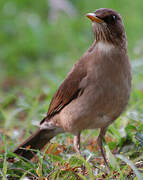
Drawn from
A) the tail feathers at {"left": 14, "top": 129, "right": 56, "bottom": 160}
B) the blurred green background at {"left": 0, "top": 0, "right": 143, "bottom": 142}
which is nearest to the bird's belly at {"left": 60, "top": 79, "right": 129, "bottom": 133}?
the tail feathers at {"left": 14, "top": 129, "right": 56, "bottom": 160}

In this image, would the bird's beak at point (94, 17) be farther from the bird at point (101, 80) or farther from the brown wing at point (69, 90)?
the brown wing at point (69, 90)

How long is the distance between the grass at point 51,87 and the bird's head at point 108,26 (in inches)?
36.3

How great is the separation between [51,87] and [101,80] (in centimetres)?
272

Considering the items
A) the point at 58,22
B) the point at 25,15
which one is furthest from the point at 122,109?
the point at 25,15

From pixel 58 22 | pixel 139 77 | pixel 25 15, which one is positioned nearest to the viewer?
pixel 139 77

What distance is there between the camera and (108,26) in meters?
4.40

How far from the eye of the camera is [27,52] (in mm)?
10477

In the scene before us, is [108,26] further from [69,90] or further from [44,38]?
[44,38]

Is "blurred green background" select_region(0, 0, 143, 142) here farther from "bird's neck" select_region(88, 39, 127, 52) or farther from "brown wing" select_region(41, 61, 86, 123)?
"bird's neck" select_region(88, 39, 127, 52)

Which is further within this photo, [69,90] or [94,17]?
A: [69,90]

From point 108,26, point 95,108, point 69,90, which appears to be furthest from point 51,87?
point 108,26

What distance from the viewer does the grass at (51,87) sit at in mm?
4191

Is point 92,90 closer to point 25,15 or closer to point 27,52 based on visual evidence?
point 27,52

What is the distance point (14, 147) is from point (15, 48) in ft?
18.3
